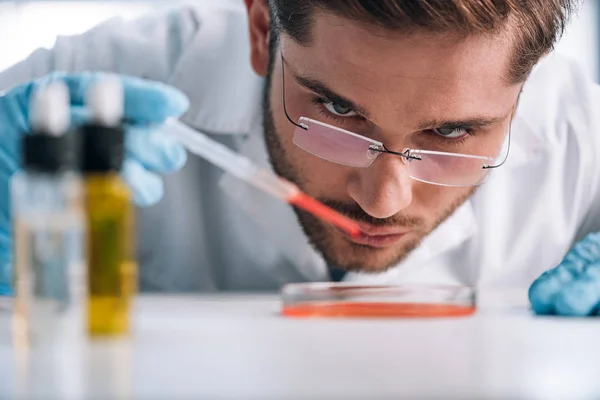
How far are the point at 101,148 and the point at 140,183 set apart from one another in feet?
2.17

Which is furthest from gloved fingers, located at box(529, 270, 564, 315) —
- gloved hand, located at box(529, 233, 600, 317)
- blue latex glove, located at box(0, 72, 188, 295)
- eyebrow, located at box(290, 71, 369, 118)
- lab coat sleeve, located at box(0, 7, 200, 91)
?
lab coat sleeve, located at box(0, 7, 200, 91)

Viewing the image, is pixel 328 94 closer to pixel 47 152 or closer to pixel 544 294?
pixel 544 294

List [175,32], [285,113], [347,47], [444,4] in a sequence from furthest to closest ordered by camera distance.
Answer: [175,32] < [285,113] < [347,47] < [444,4]

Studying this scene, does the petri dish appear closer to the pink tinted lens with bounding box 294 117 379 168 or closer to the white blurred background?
→ the pink tinted lens with bounding box 294 117 379 168

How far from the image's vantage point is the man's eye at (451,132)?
1702mm

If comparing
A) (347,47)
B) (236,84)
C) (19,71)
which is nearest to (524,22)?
(347,47)

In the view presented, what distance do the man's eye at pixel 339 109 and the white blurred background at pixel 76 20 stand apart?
962 millimetres

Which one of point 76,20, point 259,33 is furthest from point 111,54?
point 76,20

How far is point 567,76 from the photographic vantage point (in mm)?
2492

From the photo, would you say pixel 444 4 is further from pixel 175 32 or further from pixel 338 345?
pixel 175 32

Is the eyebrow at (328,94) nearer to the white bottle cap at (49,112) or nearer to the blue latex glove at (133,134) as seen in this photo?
the blue latex glove at (133,134)

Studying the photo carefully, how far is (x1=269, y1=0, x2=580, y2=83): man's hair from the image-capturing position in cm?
146

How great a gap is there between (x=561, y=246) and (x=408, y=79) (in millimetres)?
1117

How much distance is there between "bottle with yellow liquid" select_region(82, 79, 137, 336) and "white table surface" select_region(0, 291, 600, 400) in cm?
6
